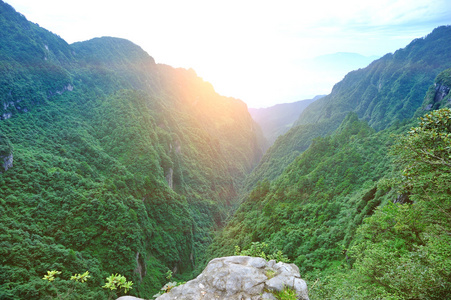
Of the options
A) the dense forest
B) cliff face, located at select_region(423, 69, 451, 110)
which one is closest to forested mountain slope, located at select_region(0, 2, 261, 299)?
the dense forest

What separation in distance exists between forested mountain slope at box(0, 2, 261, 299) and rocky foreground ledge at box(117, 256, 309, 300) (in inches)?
1507

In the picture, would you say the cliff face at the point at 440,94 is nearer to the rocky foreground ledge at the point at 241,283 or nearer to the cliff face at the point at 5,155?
the rocky foreground ledge at the point at 241,283

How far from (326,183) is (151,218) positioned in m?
50.9

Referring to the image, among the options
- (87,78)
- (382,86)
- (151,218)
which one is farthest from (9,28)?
(382,86)

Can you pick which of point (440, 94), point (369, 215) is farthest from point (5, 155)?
point (440, 94)

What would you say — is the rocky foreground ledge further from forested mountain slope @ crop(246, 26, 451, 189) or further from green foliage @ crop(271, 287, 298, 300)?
forested mountain slope @ crop(246, 26, 451, 189)

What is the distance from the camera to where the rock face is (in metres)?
8.49

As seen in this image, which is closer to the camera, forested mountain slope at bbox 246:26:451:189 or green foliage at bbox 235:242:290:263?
green foliage at bbox 235:242:290:263

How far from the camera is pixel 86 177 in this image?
57.5 m

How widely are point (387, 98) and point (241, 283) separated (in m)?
165

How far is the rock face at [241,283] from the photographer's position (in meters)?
8.49

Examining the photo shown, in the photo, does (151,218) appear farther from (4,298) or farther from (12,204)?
(4,298)

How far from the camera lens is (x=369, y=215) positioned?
2695 centimetres

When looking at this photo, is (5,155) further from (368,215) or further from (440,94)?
(440,94)
